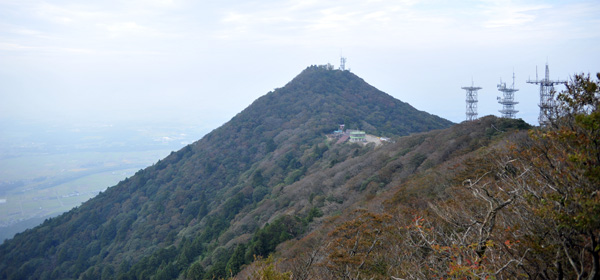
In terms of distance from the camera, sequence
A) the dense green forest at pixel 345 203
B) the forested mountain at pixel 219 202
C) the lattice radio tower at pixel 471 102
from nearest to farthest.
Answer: the dense green forest at pixel 345 203 < the forested mountain at pixel 219 202 < the lattice radio tower at pixel 471 102

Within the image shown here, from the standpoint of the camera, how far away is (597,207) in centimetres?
351

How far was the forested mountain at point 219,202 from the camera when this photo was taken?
82.8 feet

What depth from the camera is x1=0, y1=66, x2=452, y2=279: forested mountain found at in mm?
25234

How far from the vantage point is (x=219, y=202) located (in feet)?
127

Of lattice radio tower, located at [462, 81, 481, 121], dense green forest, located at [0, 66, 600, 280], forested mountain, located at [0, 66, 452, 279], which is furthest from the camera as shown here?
lattice radio tower, located at [462, 81, 481, 121]

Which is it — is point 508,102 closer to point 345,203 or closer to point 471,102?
point 471,102

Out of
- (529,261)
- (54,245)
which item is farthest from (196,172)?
(529,261)

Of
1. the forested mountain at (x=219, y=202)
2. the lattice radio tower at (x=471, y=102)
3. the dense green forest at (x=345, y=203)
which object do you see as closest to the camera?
the dense green forest at (x=345, y=203)

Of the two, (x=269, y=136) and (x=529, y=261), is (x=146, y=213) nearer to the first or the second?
(x=269, y=136)

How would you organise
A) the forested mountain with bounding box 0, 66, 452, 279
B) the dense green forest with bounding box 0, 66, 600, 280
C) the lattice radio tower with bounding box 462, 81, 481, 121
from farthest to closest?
the lattice radio tower with bounding box 462, 81, 481, 121 → the forested mountain with bounding box 0, 66, 452, 279 → the dense green forest with bounding box 0, 66, 600, 280

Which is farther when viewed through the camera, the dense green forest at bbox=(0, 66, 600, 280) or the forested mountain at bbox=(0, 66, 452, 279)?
the forested mountain at bbox=(0, 66, 452, 279)

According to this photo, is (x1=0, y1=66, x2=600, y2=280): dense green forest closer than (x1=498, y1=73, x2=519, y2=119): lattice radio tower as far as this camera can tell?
Yes

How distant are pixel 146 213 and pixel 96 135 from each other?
104186 mm

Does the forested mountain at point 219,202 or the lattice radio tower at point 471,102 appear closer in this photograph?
the forested mountain at point 219,202
